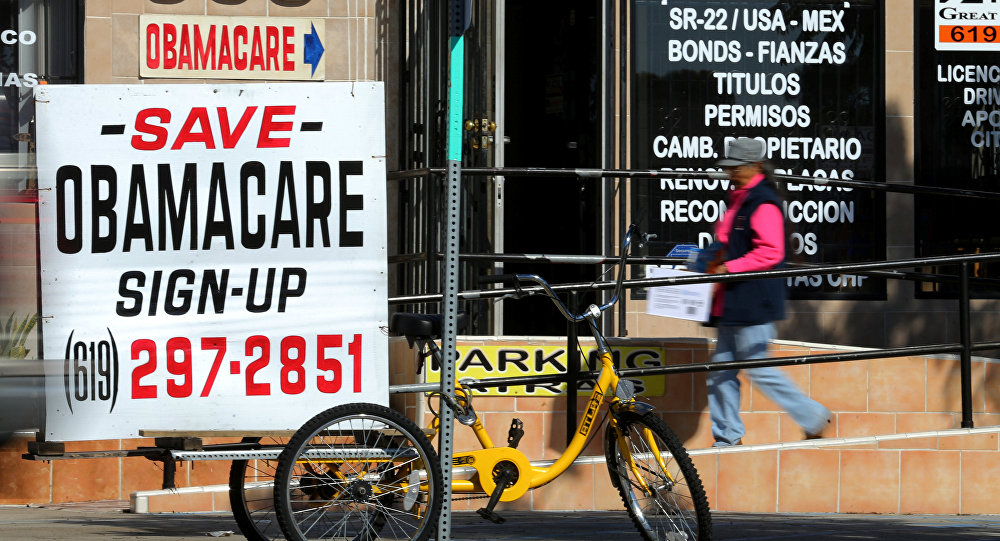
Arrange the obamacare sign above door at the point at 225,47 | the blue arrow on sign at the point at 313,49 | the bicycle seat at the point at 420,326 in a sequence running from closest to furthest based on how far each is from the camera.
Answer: the bicycle seat at the point at 420,326
the obamacare sign above door at the point at 225,47
the blue arrow on sign at the point at 313,49

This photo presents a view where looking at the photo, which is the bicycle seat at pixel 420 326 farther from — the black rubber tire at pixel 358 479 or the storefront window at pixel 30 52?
the storefront window at pixel 30 52

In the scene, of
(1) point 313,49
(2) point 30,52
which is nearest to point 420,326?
(1) point 313,49

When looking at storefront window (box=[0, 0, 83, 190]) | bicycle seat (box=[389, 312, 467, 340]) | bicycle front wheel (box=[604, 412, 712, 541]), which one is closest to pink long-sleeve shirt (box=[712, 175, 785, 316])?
bicycle front wheel (box=[604, 412, 712, 541])

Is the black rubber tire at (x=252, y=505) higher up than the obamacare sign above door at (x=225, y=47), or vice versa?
the obamacare sign above door at (x=225, y=47)

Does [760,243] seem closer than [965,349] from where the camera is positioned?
Yes

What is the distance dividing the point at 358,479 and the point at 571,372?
6.31ft

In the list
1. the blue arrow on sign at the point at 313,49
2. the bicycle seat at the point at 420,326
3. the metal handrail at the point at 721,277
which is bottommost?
the bicycle seat at the point at 420,326

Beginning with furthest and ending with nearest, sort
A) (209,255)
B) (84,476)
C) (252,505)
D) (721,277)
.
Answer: (84,476)
(721,277)
(252,505)
(209,255)

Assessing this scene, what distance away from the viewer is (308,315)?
572 cm

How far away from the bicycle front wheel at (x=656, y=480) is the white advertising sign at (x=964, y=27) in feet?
18.3

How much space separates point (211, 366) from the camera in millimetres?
5695

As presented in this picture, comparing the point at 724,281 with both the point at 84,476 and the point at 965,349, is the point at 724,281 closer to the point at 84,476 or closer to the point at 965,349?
the point at 965,349

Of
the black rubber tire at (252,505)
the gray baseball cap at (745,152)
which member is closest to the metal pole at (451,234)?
the black rubber tire at (252,505)

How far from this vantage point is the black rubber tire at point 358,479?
552 centimetres
